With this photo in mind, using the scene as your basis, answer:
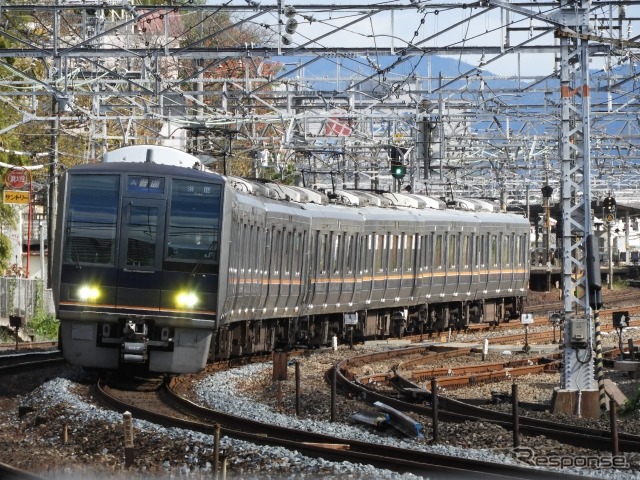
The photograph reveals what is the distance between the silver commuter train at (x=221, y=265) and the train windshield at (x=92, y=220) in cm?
1

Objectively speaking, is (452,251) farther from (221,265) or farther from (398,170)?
(221,265)

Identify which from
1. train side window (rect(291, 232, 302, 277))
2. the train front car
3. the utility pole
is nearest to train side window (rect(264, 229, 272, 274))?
train side window (rect(291, 232, 302, 277))

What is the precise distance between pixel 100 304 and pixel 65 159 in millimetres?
23425

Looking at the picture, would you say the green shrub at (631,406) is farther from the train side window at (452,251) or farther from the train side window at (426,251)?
the train side window at (452,251)

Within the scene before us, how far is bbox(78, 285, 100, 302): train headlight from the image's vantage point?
52.1 feet

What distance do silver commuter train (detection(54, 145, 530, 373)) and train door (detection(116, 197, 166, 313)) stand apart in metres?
0.01

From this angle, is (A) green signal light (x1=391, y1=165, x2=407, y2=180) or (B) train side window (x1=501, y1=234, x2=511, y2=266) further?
(B) train side window (x1=501, y1=234, x2=511, y2=266)

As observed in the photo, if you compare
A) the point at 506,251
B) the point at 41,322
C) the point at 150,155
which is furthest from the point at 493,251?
the point at 150,155

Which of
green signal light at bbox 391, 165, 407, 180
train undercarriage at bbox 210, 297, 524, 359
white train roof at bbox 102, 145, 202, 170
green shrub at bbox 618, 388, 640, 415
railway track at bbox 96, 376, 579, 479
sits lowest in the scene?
railway track at bbox 96, 376, 579, 479

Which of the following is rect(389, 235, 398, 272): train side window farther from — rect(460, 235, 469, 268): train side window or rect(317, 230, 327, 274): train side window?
rect(460, 235, 469, 268): train side window

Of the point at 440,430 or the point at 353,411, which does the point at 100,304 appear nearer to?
the point at 353,411

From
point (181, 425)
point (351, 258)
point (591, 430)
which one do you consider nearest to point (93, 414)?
point (181, 425)

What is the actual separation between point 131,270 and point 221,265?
107 cm

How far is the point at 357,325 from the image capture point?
27.6 meters
